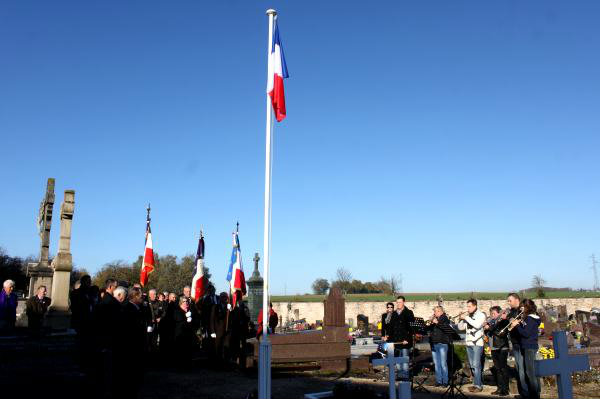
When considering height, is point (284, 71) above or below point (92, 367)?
above

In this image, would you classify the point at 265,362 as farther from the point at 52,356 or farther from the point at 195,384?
the point at 52,356

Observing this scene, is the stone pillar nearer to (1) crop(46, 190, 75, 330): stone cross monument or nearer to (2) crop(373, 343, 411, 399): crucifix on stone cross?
(1) crop(46, 190, 75, 330): stone cross monument

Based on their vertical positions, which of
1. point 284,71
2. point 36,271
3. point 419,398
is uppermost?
point 284,71

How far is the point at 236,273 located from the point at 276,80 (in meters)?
6.44

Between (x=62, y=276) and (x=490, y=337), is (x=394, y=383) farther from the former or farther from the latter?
(x=62, y=276)

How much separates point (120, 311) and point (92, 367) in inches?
33.7

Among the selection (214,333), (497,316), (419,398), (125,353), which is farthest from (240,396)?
(497,316)

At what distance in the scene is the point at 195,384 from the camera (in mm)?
10141

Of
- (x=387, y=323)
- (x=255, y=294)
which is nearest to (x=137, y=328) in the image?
(x=387, y=323)

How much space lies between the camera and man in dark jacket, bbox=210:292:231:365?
1288 centimetres

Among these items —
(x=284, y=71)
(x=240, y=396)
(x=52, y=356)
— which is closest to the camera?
(x=240, y=396)

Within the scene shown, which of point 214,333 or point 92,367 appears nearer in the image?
point 92,367

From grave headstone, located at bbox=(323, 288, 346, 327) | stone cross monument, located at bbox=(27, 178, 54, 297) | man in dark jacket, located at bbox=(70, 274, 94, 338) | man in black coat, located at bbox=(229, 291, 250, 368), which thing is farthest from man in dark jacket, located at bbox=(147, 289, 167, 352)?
stone cross monument, located at bbox=(27, 178, 54, 297)

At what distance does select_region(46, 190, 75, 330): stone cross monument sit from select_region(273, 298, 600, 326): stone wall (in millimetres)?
36502
